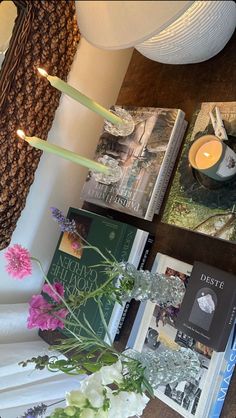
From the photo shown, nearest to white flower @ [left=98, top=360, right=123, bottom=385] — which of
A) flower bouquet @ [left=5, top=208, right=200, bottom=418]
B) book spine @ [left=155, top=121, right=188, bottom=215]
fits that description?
flower bouquet @ [left=5, top=208, right=200, bottom=418]

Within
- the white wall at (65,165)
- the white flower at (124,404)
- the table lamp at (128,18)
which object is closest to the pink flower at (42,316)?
the white flower at (124,404)

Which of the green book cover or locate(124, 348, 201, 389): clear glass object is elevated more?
the green book cover

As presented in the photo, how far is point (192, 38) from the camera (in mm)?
796

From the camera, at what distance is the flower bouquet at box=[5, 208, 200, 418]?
1.87 ft

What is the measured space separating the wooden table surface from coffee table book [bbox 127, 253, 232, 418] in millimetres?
29

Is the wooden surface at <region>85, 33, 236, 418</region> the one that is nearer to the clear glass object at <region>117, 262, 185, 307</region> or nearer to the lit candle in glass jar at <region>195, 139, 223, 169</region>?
the clear glass object at <region>117, 262, 185, 307</region>

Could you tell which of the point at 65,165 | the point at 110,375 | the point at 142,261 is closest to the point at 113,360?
the point at 110,375

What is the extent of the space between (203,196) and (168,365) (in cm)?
33

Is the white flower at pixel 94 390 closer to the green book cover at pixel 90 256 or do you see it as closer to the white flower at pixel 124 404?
the white flower at pixel 124 404

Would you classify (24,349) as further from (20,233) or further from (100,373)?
(100,373)

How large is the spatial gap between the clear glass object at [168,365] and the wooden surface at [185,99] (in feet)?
0.29

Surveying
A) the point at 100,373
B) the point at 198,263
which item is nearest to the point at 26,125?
the point at 198,263

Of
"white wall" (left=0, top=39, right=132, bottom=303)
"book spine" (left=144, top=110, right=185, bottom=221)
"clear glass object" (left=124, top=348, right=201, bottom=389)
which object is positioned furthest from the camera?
"white wall" (left=0, top=39, right=132, bottom=303)

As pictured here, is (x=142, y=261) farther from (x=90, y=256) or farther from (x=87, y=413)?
(x=87, y=413)
